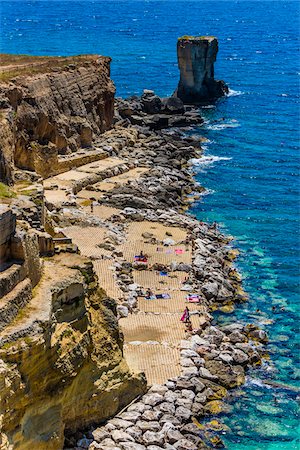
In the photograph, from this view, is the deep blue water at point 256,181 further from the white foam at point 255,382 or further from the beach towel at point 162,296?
the beach towel at point 162,296

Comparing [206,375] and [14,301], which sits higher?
[14,301]

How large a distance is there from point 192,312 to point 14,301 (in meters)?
19.2

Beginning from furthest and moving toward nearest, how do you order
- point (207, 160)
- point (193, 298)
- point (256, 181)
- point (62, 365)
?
1. point (207, 160)
2. point (256, 181)
3. point (193, 298)
4. point (62, 365)

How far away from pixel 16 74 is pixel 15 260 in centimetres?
4349

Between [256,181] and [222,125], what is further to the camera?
[222,125]

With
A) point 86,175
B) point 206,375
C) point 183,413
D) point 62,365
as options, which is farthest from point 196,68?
point 62,365

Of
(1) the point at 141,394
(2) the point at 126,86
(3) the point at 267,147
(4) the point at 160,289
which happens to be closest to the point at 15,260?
(1) the point at 141,394

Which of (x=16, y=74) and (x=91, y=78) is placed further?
(x=91, y=78)

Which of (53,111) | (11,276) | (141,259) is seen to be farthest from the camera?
(53,111)

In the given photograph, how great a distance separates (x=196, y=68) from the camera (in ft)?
352

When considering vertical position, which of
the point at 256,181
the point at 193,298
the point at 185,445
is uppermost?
the point at 193,298

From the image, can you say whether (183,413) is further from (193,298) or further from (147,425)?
(193,298)

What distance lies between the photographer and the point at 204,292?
47.6 m

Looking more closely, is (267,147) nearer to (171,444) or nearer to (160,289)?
(160,289)
